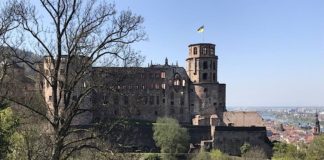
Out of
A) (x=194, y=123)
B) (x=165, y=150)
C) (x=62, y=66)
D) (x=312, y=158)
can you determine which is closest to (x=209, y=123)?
(x=194, y=123)

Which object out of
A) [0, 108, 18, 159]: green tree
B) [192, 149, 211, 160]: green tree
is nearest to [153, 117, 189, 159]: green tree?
[192, 149, 211, 160]: green tree

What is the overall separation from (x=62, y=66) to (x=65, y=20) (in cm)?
152

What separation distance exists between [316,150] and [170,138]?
15.1 meters

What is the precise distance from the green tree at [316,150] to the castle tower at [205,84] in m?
17.1

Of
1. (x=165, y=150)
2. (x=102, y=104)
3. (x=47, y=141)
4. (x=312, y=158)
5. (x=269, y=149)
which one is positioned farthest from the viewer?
(x=269, y=149)

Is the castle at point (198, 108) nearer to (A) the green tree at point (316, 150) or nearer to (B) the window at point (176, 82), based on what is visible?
(B) the window at point (176, 82)

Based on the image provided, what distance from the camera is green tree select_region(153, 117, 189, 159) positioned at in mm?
49594

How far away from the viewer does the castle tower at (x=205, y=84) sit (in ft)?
201

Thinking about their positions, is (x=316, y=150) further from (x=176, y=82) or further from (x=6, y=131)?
(x=6, y=131)

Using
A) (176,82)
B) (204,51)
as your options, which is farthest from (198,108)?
(204,51)

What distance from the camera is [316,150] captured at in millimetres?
45438

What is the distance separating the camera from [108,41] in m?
11.0

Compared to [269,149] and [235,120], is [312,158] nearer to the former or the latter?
[269,149]

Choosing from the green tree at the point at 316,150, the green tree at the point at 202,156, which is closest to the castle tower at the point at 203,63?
the green tree at the point at 202,156
